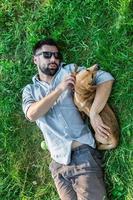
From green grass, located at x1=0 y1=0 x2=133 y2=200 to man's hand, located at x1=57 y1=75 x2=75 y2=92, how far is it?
48 centimetres

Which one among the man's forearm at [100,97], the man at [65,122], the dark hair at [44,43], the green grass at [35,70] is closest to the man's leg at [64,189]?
the man at [65,122]

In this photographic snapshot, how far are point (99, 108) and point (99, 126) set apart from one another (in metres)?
0.19

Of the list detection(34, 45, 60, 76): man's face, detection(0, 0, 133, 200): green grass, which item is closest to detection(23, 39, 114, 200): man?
detection(34, 45, 60, 76): man's face

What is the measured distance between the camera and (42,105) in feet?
20.0

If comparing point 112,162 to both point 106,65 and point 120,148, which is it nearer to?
point 120,148

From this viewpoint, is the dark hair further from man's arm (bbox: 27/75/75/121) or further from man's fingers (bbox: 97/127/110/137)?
man's fingers (bbox: 97/127/110/137)

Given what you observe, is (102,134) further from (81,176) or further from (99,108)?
(81,176)

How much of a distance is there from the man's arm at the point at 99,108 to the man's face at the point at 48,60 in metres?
0.62

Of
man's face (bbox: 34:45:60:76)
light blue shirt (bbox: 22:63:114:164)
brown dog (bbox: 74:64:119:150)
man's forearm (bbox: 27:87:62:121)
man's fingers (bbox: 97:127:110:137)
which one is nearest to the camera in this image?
brown dog (bbox: 74:64:119:150)

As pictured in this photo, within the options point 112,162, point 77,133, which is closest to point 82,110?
point 77,133

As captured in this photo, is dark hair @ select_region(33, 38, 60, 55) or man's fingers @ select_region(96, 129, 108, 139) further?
dark hair @ select_region(33, 38, 60, 55)

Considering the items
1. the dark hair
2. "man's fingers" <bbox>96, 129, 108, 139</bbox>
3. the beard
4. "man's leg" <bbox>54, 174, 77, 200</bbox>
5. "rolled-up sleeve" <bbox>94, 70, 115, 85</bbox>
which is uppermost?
the dark hair

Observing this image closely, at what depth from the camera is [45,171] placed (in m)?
6.66

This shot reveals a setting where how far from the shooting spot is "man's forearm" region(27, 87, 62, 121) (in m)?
6.03
